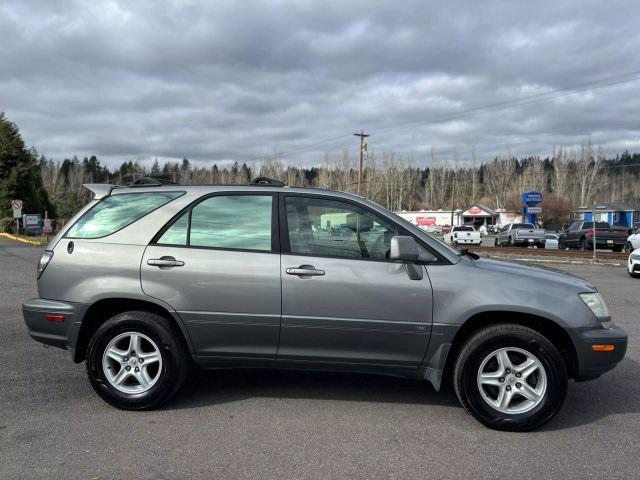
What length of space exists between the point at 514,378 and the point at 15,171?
42.4 m

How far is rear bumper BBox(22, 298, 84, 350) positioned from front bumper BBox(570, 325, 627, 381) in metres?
3.90

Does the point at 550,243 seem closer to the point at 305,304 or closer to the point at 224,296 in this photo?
the point at 305,304

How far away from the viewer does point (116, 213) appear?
452 centimetres

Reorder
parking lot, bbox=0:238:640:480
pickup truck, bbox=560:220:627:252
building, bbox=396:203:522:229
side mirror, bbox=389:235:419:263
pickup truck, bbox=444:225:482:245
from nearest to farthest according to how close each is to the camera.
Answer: parking lot, bbox=0:238:640:480 → side mirror, bbox=389:235:419:263 → pickup truck, bbox=560:220:627:252 → pickup truck, bbox=444:225:482:245 → building, bbox=396:203:522:229

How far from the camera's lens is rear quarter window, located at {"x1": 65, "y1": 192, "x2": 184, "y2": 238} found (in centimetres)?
443

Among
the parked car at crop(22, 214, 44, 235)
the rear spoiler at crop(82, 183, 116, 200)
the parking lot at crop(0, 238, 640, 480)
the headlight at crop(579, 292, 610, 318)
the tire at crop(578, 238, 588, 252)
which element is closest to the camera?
the parking lot at crop(0, 238, 640, 480)

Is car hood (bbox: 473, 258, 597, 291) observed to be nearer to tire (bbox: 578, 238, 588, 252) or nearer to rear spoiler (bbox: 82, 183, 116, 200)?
rear spoiler (bbox: 82, 183, 116, 200)

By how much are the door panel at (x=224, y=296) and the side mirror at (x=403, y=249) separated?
908 millimetres

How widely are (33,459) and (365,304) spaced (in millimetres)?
2462

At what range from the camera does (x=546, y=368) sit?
Result: 389cm

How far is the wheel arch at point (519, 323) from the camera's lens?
4023mm

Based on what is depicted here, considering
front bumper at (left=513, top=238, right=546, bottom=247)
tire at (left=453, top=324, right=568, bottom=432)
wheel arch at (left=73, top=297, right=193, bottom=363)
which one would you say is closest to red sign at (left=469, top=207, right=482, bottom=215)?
front bumper at (left=513, top=238, right=546, bottom=247)

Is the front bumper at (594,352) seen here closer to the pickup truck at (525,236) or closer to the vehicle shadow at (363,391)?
the vehicle shadow at (363,391)

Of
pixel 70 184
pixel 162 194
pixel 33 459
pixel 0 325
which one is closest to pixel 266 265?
pixel 162 194
